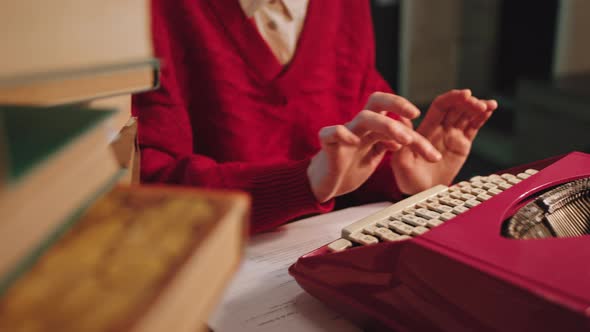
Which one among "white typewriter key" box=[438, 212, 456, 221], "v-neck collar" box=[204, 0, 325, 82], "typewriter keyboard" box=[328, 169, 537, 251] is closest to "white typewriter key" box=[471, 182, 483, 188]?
"typewriter keyboard" box=[328, 169, 537, 251]

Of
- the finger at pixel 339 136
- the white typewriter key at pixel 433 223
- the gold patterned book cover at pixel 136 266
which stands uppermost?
the gold patterned book cover at pixel 136 266

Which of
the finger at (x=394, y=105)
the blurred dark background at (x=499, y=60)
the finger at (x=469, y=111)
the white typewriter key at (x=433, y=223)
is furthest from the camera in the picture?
the blurred dark background at (x=499, y=60)

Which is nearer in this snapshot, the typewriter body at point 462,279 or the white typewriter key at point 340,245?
the typewriter body at point 462,279

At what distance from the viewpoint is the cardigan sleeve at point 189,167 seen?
0.61 meters

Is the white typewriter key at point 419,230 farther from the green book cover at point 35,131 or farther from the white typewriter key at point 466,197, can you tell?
the green book cover at point 35,131

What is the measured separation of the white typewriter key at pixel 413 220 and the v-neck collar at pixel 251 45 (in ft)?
1.32

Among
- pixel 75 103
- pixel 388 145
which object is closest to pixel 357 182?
pixel 388 145

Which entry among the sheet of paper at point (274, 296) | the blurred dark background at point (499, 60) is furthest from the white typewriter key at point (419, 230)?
the blurred dark background at point (499, 60)

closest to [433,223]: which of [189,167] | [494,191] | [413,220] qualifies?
[413,220]

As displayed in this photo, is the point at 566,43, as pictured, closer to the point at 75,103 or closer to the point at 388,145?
the point at 388,145

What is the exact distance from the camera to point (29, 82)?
0.16 m

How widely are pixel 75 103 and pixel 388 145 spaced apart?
40cm

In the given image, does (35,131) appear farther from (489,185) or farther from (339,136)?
(489,185)

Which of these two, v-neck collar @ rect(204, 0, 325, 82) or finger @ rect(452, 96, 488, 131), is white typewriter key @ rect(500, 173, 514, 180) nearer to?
finger @ rect(452, 96, 488, 131)
